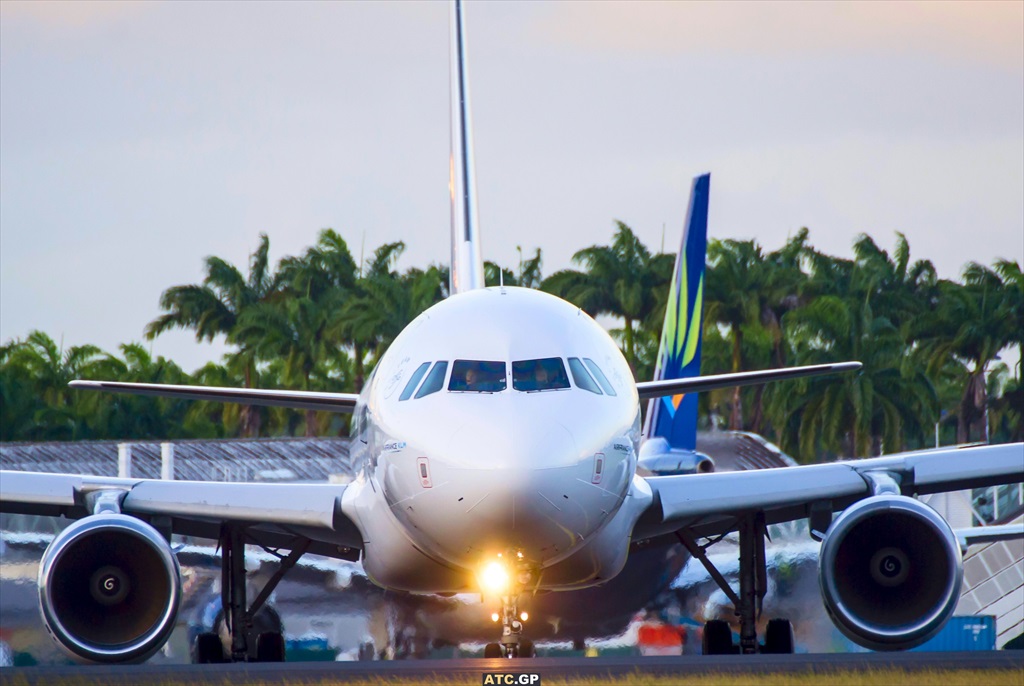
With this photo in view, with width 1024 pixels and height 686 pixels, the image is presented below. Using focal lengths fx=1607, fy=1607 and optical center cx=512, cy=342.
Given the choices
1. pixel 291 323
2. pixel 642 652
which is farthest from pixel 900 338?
pixel 642 652

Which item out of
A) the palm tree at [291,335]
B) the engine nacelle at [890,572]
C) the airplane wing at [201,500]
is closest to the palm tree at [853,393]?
the palm tree at [291,335]

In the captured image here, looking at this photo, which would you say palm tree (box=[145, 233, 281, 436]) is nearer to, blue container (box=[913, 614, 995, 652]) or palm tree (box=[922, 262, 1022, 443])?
palm tree (box=[922, 262, 1022, 443])

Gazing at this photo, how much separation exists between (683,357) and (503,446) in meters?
12.4

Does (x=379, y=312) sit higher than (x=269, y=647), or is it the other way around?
(x=379, y=312)

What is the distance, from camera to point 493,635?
19.2 meters

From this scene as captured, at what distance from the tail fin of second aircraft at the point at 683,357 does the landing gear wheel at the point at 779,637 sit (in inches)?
158

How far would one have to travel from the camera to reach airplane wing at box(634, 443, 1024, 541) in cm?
1602

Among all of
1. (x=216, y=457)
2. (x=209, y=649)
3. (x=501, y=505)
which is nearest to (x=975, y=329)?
(x=216, y=457)

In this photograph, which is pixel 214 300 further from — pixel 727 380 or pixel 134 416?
pixel 727 380

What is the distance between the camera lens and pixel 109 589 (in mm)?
15305

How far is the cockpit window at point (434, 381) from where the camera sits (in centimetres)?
1348

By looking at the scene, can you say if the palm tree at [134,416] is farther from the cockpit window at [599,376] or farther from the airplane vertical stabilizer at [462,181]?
the cockpit window at [599,376]

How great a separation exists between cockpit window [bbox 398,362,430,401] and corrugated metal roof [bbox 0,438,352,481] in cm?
2221

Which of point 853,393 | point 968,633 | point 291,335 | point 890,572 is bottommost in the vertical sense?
point 968,633
